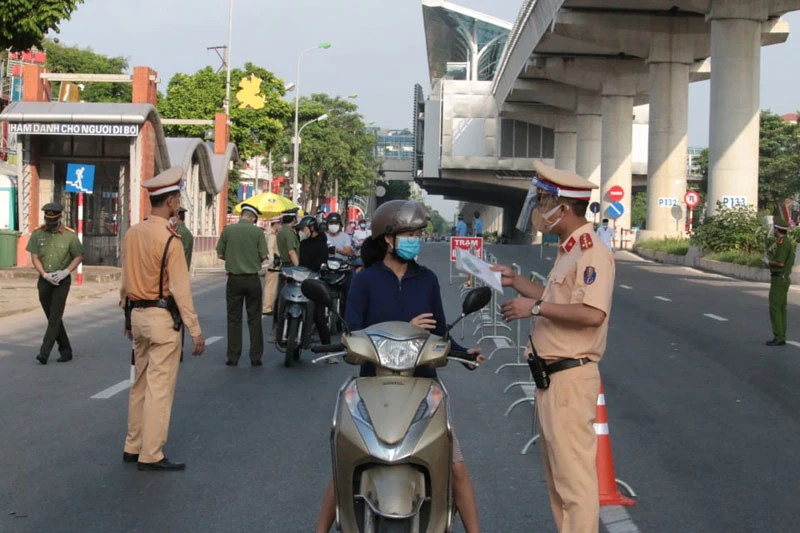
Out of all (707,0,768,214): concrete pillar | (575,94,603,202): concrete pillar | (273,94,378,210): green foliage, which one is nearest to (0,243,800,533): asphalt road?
(707,0,768,214): concrete pillar

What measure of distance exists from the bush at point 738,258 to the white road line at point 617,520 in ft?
84.3

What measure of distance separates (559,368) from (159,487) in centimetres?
310

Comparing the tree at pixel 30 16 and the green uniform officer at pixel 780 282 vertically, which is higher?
the tree at pixel 30 16

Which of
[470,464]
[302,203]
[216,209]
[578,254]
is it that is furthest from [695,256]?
[302,203]

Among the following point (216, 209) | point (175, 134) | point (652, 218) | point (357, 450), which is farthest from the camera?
point (175, 134)

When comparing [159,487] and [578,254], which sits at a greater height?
[578,254]

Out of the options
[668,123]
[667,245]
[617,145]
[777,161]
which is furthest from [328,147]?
[667,245]

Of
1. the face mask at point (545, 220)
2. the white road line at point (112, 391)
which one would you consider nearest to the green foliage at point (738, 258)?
the white road line at point (112, 391)

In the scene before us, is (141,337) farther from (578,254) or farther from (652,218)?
(652,218)

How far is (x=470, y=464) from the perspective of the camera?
7.59 meters

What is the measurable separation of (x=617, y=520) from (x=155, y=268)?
10.9ft

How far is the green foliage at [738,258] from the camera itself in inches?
1238

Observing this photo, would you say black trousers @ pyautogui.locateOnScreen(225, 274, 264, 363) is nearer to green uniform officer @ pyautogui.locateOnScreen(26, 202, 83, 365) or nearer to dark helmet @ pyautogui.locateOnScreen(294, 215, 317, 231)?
dark helmet @ pyautogui.locateOnScreen(294, 215, 317, 231)

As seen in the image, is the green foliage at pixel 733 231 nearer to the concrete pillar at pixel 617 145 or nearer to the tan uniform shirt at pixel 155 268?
the concrete pillar at pixel 617 145
